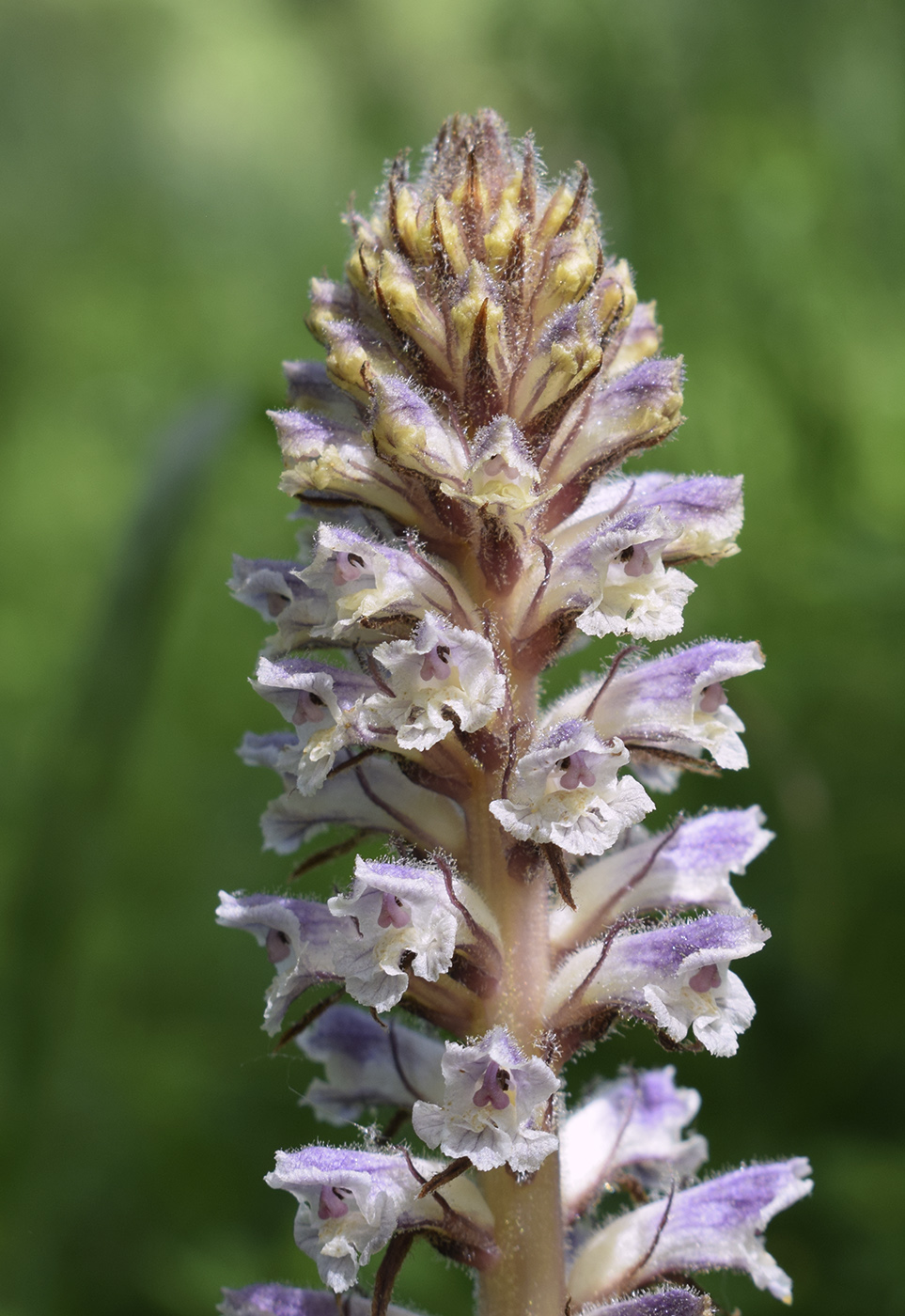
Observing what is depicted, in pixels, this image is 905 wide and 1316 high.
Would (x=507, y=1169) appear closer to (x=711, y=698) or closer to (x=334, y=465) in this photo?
(x=711, y=698)

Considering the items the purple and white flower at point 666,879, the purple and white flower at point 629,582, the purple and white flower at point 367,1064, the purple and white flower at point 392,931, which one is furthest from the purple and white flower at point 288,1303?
the purple and white flower at point 629,582

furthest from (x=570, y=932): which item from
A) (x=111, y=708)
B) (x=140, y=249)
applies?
(x=140, y=249)

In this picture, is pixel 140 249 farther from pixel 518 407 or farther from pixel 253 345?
pixel 518 407

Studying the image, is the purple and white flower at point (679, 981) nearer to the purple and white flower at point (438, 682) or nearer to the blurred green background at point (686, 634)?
the purple and white flower at point (438, 682)

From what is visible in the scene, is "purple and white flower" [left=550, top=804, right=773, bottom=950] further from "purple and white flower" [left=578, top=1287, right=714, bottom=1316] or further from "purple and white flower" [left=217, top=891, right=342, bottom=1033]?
"purple and white flower" [left=578, top=1287, right=714, bottom=1316]

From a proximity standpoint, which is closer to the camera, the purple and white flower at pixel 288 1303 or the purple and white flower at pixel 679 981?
the purple and white flower at pixel 679 981

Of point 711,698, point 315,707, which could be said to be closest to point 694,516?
point 711,698

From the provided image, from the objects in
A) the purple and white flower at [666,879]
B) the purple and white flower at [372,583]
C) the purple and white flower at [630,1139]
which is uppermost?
the purple and white flower at [372,583]

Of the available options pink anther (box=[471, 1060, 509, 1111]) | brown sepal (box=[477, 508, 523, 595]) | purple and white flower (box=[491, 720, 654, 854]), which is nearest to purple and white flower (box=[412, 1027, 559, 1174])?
pink anther (box=[471, 1060, 509, 1111])
